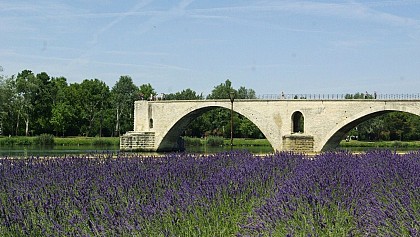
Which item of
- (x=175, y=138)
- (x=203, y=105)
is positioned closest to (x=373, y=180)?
(x=203, y=105)

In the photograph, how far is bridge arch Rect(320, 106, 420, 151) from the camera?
35.1m

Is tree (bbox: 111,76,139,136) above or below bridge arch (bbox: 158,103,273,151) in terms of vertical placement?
above

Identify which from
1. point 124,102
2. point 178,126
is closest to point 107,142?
point 178,126

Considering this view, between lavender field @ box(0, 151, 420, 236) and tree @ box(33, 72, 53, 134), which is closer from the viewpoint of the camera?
lavender field @ box(0, 151, 420, 236)

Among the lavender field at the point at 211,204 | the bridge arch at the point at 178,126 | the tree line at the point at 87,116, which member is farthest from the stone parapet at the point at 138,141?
the lavender field at the point at 211,204

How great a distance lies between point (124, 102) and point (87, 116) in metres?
6.81

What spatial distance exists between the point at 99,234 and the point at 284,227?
4.74ft

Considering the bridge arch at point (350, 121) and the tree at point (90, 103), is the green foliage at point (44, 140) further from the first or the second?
the bridge arch at point (350, 121)

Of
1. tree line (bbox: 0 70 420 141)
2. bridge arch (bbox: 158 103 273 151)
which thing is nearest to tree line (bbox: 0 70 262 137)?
tree line (bbox: 0 70 420 141)

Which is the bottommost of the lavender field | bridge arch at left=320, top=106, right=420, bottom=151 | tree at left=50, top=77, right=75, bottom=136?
the lavender field

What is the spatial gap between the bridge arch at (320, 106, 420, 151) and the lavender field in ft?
90.8

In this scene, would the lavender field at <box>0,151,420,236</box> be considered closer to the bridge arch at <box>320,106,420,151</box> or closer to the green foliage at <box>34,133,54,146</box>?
the bridge arch at <box>320,106,420,151</box>

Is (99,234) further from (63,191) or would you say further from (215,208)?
(63,191)

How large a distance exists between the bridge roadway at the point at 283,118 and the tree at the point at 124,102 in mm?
18396
